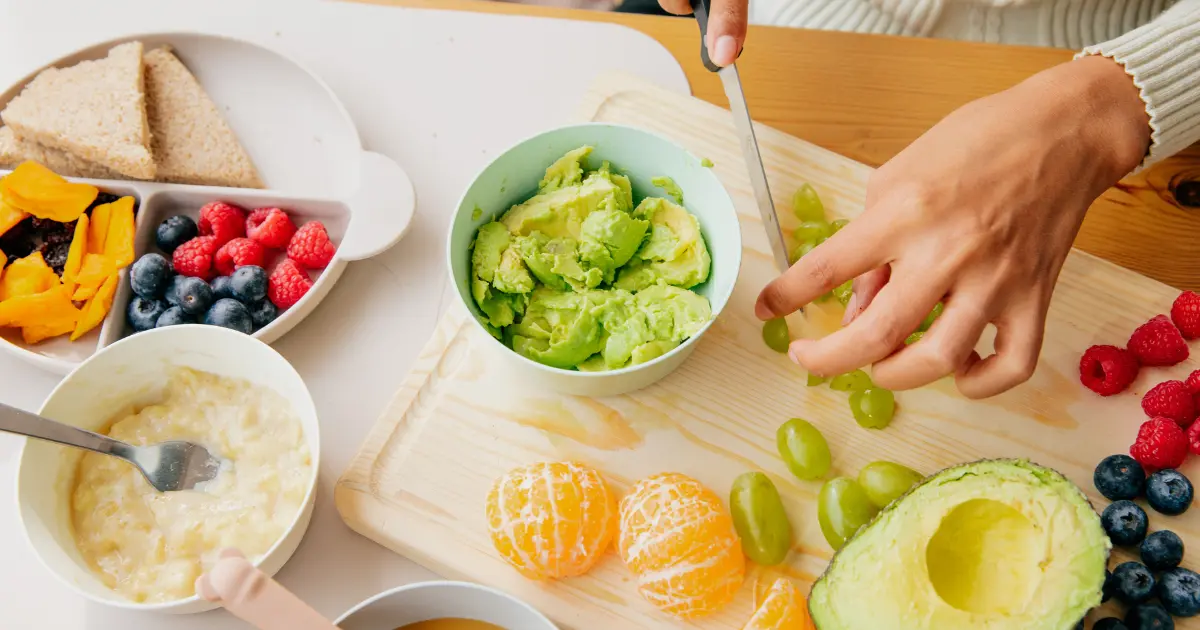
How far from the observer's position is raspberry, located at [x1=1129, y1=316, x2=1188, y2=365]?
1301 millimetres

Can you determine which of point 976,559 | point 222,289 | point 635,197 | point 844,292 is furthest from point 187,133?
point 976,559

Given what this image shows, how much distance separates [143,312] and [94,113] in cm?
38

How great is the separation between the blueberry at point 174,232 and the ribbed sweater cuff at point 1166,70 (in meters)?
1.39

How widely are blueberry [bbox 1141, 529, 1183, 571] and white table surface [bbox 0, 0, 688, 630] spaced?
0.99m

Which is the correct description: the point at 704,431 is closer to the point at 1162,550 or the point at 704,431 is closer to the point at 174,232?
the point at 1162,550

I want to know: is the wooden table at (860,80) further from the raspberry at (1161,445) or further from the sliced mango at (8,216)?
the sliced mango at (8,216)

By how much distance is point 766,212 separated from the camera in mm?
1352

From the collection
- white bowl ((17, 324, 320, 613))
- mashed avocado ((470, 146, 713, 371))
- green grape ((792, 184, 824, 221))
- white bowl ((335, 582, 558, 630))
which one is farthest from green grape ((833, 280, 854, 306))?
white bowl ((17, 324, 320, 613))

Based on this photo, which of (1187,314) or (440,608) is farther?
(1187,314)

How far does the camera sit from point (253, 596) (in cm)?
89

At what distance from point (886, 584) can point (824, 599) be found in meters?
0.09

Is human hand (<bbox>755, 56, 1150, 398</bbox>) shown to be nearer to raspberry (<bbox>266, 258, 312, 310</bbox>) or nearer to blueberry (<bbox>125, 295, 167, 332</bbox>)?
raspberry (<bbox>266, 258, 312, 310</bbox>)

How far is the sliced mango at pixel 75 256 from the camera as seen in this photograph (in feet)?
4.50

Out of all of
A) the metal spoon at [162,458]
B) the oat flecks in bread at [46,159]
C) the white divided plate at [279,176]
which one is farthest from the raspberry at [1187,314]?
the oat flecks in bread at [46,159]
